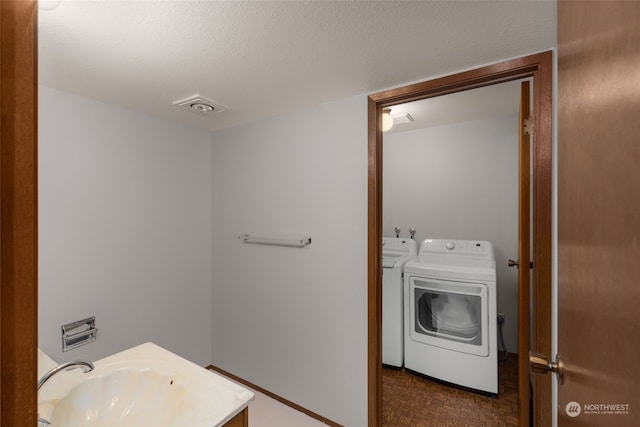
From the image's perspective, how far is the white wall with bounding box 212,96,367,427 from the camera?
1883mm

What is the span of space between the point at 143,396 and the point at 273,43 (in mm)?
1637

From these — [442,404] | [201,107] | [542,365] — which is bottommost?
[442,404]

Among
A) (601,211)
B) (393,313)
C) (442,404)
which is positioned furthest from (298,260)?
(601,211)

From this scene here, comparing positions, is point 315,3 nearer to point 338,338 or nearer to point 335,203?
point 335,203

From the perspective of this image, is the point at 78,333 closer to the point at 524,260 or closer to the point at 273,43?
the point at 273,43

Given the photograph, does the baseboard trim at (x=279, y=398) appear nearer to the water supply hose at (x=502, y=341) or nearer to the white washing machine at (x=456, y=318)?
the white washing machine at (x=456, y=318)

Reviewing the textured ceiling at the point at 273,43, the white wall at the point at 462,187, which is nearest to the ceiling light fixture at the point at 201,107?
the textured ceiling at the point at 273,43

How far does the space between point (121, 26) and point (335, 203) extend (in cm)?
140

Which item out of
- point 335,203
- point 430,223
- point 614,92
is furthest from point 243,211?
point 614,92

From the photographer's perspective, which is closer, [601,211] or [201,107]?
[601,211]

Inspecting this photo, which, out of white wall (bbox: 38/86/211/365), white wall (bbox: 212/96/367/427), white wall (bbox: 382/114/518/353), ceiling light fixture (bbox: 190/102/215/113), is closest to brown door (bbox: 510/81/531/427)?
white wall (bbox: 212/96/367/427)

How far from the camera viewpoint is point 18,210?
0.32 m

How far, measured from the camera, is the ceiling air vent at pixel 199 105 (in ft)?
6.22

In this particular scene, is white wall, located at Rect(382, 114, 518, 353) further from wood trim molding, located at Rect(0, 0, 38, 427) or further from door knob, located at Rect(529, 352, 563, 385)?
wood trim molding, located at Rect(0, 0, 38, 427)
